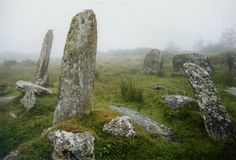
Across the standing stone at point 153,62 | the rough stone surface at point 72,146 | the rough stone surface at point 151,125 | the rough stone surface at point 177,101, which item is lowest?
the rough stone surface at point 72,146

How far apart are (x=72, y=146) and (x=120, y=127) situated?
227 centimetres

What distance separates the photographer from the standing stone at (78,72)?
14.9 m

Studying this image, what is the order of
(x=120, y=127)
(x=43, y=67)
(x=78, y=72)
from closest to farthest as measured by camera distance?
(x=120, y=127) < (x=78, y=72) < (x=43, y=67)

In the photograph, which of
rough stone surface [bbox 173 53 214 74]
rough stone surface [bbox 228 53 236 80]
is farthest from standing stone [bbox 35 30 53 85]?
rough stone surface [bbox 228 53 236 80]

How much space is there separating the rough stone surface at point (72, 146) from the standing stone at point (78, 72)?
2464mm

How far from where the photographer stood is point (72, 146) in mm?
11938

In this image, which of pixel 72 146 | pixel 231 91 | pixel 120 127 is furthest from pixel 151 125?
pixel 231 91

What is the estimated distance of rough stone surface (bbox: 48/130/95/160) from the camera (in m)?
11.9

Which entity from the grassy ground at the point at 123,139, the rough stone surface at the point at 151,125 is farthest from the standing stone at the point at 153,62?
the rough stone surface at the point at 151,125

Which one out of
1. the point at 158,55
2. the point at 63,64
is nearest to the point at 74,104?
the point at 63,64

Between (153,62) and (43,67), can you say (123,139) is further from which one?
(153,62)

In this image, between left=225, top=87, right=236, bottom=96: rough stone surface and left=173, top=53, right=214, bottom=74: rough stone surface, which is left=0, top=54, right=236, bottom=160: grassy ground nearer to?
left=225, top=87, right=236, bottom=96: rough stone surface

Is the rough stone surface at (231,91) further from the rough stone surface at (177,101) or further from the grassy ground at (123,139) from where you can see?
the rough stone surface at (177,101)

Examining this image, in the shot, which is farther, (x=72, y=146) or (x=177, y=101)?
(x=177, y=101)
